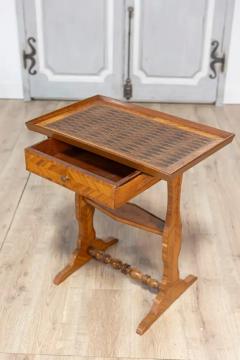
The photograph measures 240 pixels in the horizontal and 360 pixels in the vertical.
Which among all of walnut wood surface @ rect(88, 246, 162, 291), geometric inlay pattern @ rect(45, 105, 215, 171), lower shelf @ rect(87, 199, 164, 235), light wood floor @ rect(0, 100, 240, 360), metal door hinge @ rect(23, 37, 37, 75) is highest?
geometric inlay pattern @ rect(45, 105, 215, 171)

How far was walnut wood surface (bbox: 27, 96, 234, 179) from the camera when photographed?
1362 mm

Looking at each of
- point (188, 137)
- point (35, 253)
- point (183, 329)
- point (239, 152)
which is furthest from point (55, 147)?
point (239, 152)

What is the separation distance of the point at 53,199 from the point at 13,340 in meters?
0.93

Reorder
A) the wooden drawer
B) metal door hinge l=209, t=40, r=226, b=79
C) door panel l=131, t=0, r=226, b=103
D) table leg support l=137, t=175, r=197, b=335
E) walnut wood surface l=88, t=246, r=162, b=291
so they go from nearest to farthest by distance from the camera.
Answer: the wooden drawer < table leg support l=137, t=175, r=197, b=335 < walnut wood surface l=88, t=246, r=162, b=291 < door panel l=131, t=0, r=226, b=103 < metal door hinge l=209, t=40, r=226, b=79


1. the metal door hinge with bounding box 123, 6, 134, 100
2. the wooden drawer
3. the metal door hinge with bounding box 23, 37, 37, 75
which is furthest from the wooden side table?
the metal door hinge with bounding box 23, 37, 37, 75

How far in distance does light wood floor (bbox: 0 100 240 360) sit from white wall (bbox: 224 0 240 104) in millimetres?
1222

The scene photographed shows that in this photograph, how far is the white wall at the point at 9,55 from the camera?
3.44 meters

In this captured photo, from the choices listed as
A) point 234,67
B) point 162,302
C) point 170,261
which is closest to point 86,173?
point 170,261

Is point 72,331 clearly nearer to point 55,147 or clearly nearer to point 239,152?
point 55,147

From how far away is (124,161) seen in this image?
1.36 meters

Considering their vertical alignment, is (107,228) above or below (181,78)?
below

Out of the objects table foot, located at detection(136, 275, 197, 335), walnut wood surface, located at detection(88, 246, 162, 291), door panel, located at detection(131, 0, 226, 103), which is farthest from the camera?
door panel, located at detection(131, 0, 226, 103)

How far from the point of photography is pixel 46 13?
11.1 feet

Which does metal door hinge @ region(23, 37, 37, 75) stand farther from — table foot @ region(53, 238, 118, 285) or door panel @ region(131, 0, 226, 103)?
table foot @ region(53, 238, 118, 285)
